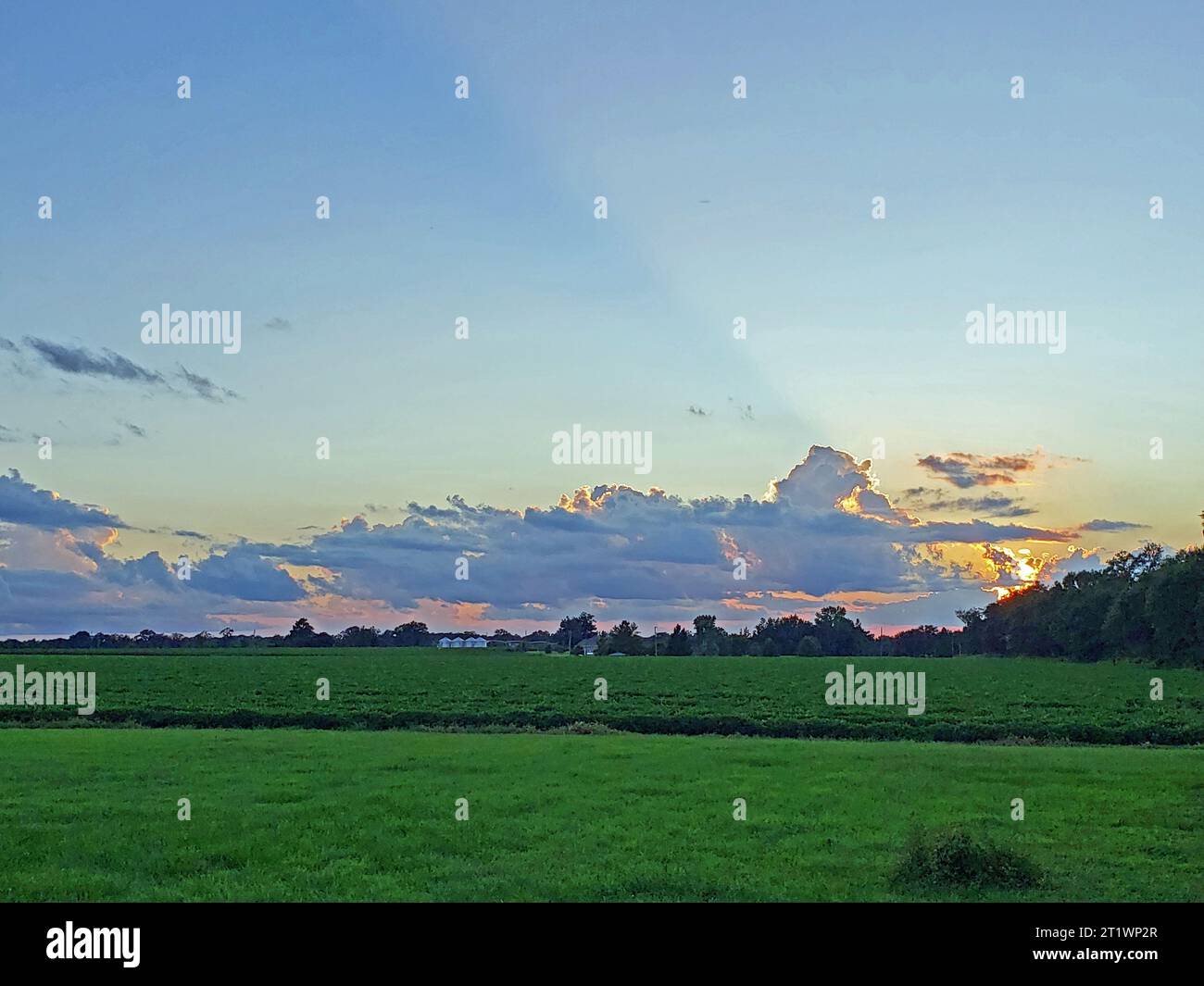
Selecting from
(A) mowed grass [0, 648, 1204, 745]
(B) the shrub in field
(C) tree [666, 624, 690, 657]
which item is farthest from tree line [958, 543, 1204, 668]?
(B) the shrub in field

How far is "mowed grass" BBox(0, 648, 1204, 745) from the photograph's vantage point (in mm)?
46375

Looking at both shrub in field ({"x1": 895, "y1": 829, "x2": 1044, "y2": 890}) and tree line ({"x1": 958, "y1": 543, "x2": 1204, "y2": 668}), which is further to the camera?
tree line ({"x1": 958, "y1": 543, "x2": 1204, "y2": 668})

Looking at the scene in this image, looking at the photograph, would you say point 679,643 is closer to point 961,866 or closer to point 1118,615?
point 1118,615

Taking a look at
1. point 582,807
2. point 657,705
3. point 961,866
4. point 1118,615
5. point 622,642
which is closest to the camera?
point 961,866

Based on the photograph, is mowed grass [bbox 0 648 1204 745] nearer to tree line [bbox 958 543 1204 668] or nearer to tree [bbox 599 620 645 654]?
tree line [bbox 958 543 1204 668]

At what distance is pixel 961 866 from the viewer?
15.5 m

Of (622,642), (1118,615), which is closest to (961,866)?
(1118,615)

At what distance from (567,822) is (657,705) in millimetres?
35791

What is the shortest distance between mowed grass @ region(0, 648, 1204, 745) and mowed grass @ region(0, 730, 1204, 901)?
1418cm

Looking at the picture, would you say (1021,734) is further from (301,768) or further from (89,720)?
(89,720)

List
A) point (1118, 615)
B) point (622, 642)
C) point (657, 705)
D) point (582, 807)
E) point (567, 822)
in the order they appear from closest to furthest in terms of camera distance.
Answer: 1. point (567, 822)
2. point (582, 807)
3. point (657, 705)
4. point (1118, 615)
5. point (622, 642)

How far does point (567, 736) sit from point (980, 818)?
2106 cm
